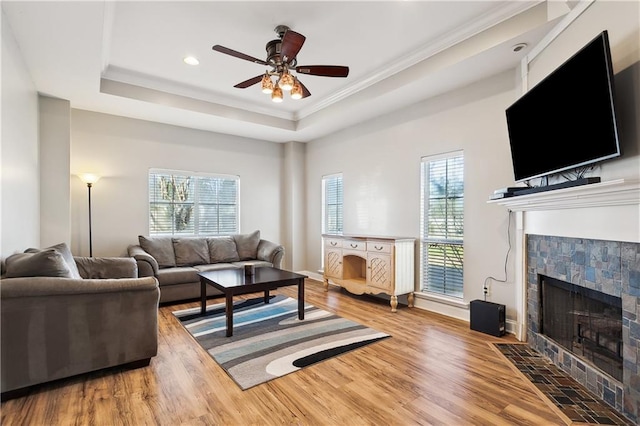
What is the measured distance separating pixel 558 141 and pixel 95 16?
3.77m

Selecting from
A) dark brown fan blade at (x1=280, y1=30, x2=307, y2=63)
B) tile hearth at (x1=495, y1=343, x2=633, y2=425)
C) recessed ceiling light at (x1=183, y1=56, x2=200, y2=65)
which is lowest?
tile hearth at (x1=495, y1=343, x2=633, y2=425)

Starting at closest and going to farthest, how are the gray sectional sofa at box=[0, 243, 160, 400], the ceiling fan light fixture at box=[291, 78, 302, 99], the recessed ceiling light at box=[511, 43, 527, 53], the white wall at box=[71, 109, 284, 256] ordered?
the gray sectional sofa at box=[0, 243, 160, 400]
the recessed ceiling light at box=[511, 43, 527, 53]
the ceiling fan light fixture at box=[291, 78, 302, 99]
the white wall at box=[71, 109, 284, 256]

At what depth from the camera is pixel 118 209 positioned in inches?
199

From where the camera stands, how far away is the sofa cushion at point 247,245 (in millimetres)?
5805

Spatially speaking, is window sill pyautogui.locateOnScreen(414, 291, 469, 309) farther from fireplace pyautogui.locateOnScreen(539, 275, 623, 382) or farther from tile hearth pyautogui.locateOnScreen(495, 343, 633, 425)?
fireplace pyautogui.locateOnScreen(539, 275, 623, 382)

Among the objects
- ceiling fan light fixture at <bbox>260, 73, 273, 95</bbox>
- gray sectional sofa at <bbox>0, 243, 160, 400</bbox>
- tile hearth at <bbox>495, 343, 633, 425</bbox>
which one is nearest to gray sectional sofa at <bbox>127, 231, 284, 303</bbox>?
gray sectional sofa at <bbox>0, 243, 160, 400</bbox>

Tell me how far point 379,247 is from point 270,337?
195 cm

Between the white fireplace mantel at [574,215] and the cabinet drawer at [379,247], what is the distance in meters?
1.46

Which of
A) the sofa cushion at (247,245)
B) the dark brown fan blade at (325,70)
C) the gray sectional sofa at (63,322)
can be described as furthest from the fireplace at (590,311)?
the sofa cushion at (247,245)

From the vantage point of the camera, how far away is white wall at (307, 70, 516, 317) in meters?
3.63

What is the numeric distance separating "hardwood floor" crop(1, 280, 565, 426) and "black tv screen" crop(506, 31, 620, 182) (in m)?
1.74

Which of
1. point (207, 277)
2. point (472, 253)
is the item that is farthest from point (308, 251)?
point (472, 253)

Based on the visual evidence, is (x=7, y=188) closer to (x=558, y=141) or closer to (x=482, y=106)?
(x=558, y=141)

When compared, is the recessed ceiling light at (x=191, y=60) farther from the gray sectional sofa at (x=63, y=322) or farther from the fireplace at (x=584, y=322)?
the fireplace at (x=584, y=322)
